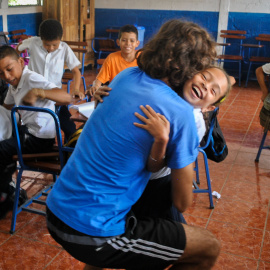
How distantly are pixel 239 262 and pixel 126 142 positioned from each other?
4.77ft

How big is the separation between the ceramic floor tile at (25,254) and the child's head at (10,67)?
1.00 m

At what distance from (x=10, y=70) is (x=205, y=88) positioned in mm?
1552

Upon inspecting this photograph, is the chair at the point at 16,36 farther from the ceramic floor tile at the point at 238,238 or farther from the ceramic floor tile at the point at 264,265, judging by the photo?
the ceramic floor tile at the point at 264,265

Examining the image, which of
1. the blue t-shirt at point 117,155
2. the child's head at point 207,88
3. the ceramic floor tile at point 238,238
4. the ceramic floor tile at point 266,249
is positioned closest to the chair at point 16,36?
the ceramic floor tile at point 238,238

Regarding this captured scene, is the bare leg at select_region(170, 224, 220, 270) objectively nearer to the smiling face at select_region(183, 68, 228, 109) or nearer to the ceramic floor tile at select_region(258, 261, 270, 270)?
the smiling face at select_region(183, 68, 228, 109)

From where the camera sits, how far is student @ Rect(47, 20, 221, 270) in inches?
44.9

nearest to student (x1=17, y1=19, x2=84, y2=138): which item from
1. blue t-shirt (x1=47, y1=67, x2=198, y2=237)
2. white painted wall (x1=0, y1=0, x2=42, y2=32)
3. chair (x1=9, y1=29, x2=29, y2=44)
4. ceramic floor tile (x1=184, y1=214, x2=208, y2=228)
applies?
ceramic floor tile (x1=184, y1=214, x2=208, y2=228)

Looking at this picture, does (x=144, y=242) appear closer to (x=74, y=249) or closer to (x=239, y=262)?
(x=74, y=249)

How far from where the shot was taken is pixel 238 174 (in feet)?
11.4

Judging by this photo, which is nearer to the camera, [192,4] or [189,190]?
[189,190]

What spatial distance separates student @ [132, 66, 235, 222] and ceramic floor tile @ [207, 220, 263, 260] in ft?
3.38

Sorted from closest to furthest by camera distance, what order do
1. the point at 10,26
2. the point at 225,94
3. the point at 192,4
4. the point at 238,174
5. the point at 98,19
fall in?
1. the point at 225,94
2. the point at 238,174
3. the point at 10,26
4. the point at 192,4
5. the point at 98,19

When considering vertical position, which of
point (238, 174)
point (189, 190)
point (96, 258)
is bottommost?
point (238, 174)

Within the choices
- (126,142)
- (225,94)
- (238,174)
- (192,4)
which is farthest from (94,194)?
(192,4)
